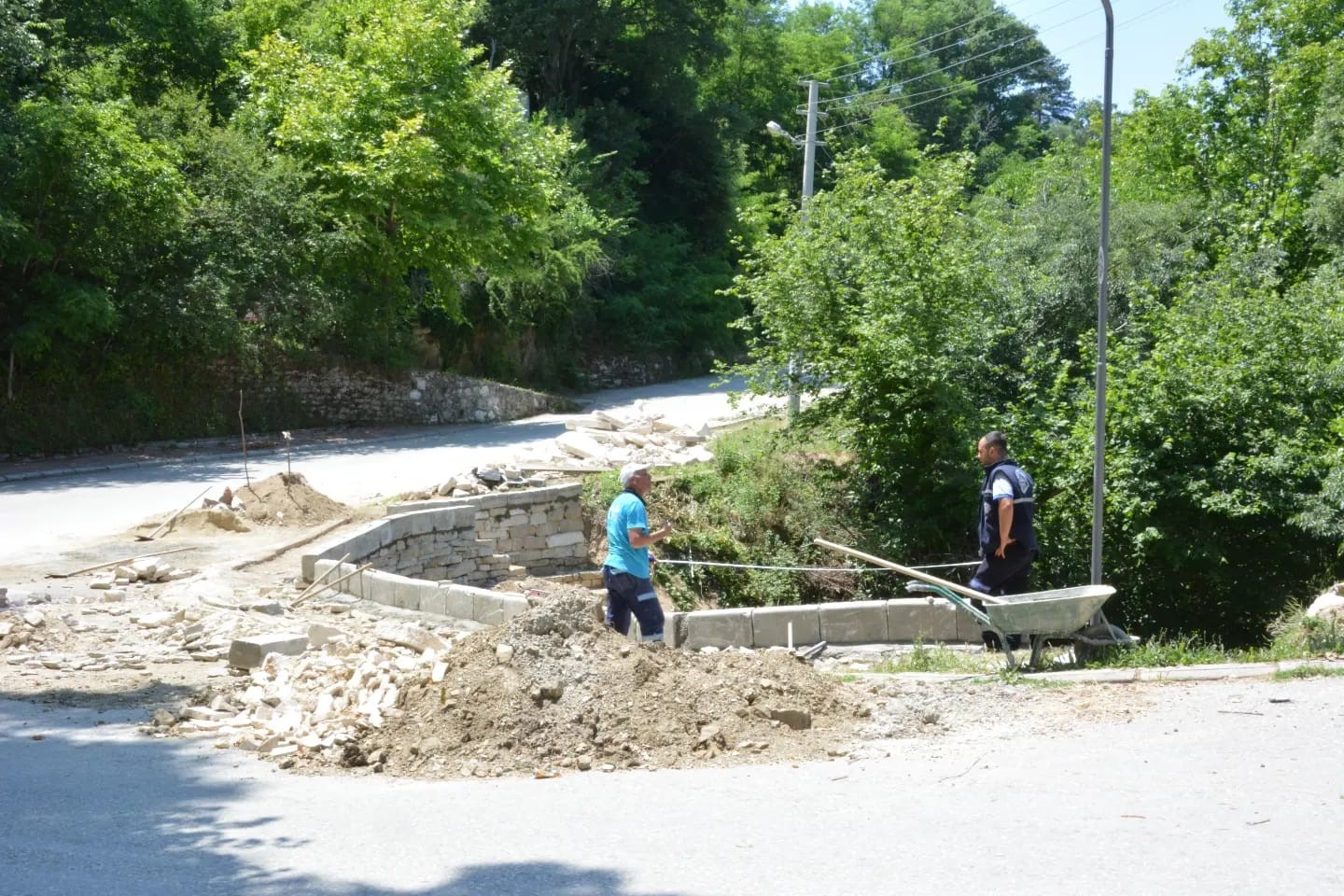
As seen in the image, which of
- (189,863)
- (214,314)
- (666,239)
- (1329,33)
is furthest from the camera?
(666,239)

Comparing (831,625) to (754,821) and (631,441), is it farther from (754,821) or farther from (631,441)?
(631,441)

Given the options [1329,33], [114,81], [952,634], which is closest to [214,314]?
[114,81]

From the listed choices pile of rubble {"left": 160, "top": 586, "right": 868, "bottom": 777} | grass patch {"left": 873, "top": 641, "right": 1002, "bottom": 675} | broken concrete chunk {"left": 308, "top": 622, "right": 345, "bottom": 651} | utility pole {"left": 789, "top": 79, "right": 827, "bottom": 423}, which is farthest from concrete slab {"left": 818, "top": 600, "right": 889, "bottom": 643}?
utility pole {"left": 789, "top": 79, "right": 827, "bottom": 423}

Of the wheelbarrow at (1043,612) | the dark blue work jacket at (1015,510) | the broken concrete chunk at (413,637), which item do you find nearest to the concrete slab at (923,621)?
the dark blue work jacket at (1015,510)

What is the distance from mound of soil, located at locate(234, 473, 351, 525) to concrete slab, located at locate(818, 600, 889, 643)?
764cm

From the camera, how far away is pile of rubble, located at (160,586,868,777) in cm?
674

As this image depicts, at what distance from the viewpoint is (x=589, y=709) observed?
22.9ft

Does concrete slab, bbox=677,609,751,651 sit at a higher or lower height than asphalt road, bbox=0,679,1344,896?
lower

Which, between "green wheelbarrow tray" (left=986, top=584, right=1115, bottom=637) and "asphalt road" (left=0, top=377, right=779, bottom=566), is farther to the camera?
"asphalt road" (left=0, top=377, right=779, bottom=566)

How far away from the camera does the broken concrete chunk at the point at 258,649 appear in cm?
879

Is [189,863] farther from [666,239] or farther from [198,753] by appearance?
[666,239]

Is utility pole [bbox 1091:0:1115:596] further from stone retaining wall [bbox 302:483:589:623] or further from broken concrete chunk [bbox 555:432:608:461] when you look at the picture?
broken concrete chunk [bbox 555:432:608:461]

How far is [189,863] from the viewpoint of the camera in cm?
499

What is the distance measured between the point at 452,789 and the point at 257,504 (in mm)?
10257
